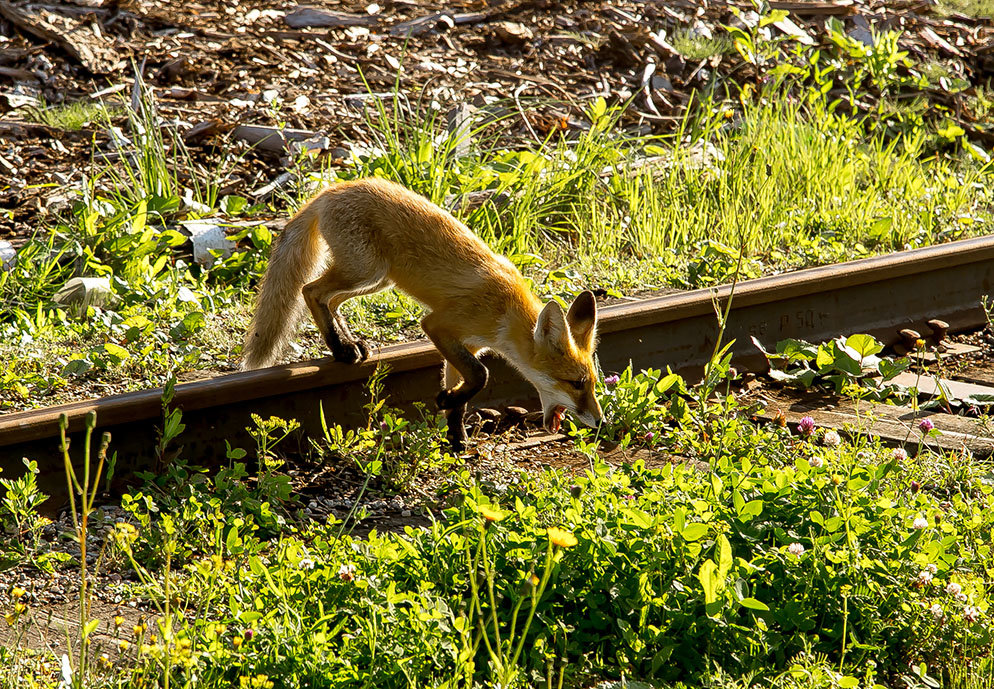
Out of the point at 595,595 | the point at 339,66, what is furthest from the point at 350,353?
the point at 339,66

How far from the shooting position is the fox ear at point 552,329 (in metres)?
4.93

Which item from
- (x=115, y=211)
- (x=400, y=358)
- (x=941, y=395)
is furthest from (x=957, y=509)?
(x=115, y=211)

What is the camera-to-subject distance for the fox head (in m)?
5.01

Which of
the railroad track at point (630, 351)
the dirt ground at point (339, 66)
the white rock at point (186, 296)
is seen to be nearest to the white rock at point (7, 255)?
the dirt ground at point (339, 66)

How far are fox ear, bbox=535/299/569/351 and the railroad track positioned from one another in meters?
0.70

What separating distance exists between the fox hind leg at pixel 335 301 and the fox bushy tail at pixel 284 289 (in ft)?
0.37

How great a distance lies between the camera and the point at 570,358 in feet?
16.7

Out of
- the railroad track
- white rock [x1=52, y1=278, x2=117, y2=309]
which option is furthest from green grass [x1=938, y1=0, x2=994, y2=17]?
white rock [x1=52, y1=278, x2=117, y2=309]

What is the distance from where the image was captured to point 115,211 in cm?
656

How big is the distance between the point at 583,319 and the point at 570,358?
197 mm

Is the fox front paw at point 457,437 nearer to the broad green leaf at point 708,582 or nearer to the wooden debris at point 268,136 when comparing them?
the broad green leaf at point 708,582

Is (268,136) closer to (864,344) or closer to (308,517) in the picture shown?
(308,517)

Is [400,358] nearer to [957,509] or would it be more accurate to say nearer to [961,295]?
[957,509]

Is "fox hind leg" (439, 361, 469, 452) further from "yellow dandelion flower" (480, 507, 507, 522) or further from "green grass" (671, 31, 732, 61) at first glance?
"green grass" (671, 31, 732, 61)
